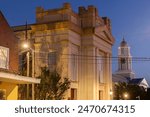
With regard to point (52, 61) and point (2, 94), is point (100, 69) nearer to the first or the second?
point (52, 61)

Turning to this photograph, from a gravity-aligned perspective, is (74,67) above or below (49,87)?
above

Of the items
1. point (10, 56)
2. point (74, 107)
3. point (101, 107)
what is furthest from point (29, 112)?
point (10, 56)

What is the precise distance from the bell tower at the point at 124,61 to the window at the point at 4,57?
421 feet

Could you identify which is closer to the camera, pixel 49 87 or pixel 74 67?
pixel 49 87

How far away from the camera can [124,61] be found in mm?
160375

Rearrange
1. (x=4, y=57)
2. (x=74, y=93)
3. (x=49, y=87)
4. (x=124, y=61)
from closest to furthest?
(x=4, y=57)
(x=49, y=87)
(x=74, y=93)
(x=124, y=61)

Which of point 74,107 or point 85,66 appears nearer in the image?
point 74,107

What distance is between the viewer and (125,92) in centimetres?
7500

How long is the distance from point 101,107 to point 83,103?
0.28 metres

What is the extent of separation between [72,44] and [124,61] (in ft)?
372

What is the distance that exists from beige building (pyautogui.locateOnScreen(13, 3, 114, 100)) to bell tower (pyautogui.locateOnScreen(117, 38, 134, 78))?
98.5 m

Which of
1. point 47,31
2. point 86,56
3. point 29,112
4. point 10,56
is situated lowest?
point 29,112

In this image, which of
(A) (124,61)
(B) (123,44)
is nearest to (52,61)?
(A) (124,61)

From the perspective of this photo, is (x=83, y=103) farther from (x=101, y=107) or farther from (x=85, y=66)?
(x=85, y=66)
